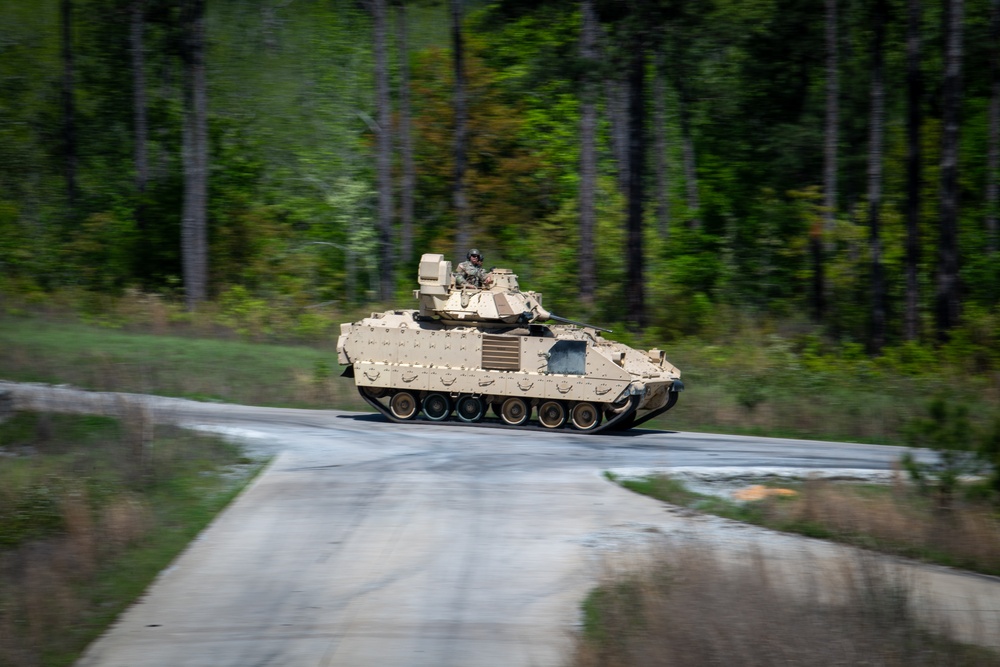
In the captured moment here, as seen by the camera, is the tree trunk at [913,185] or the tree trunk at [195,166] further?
the tree trunk at [195,166]

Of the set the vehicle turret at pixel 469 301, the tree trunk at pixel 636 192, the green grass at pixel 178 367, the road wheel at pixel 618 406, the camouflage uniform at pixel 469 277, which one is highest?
the tree trunk at pixel 636 192

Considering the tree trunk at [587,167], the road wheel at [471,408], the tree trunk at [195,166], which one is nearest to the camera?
the road wheel at [471,408]

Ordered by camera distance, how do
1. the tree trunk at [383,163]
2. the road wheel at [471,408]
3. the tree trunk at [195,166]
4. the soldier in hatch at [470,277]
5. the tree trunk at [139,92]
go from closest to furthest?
the road wheel at [471,408] → the soldier in hatch at [470,277] → the tree trunk at [195,166] → the tree trunk at [383,163] → the tree trunk at [139,92]

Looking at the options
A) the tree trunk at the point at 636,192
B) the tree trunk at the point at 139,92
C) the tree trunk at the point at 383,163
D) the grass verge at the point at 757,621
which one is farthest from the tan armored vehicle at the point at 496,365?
the tree trunk at the point at 139,92

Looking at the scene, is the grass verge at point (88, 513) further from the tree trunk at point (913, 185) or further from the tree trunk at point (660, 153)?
the tree trunk at point (660, 153)

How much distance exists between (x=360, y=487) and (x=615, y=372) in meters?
6.59

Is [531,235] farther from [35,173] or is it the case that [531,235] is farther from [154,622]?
[154,622]

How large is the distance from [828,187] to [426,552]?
2189 centimetres

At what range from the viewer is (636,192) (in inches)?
1078

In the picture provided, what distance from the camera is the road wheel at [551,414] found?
66.3ft

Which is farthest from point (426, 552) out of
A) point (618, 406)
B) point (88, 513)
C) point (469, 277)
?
point (469, 277)

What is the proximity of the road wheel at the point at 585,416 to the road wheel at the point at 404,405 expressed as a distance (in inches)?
120

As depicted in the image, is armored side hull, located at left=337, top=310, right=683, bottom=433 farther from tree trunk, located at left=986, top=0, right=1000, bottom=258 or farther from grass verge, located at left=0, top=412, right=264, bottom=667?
tree trunk, located at left=986, top=0, right=1000, bottom=258

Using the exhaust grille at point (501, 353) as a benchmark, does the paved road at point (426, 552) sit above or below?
below
